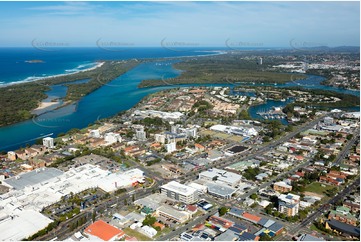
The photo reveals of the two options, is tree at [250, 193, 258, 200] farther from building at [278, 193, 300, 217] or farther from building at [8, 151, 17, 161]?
building at [8, 151, 17, 161]

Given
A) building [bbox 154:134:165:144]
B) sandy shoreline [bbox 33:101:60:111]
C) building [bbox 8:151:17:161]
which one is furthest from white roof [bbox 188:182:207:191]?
sandy shoreline [bbox 33:101:60:111]

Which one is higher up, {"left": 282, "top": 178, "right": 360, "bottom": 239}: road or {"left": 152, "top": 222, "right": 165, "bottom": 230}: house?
{"left": 282, "top": 178, "right": 360, "bottom": 239}: road

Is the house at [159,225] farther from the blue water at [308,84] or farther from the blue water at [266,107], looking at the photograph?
the blue water at [308,84]

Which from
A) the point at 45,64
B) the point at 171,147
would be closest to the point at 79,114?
the point at 171,147

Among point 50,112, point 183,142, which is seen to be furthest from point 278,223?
point 50,112

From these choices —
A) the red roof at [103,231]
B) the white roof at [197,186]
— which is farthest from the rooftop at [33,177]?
the white roof at [197,186]

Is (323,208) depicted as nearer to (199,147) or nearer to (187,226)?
(187,226)

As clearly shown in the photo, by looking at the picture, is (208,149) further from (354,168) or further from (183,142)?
(354,168)
